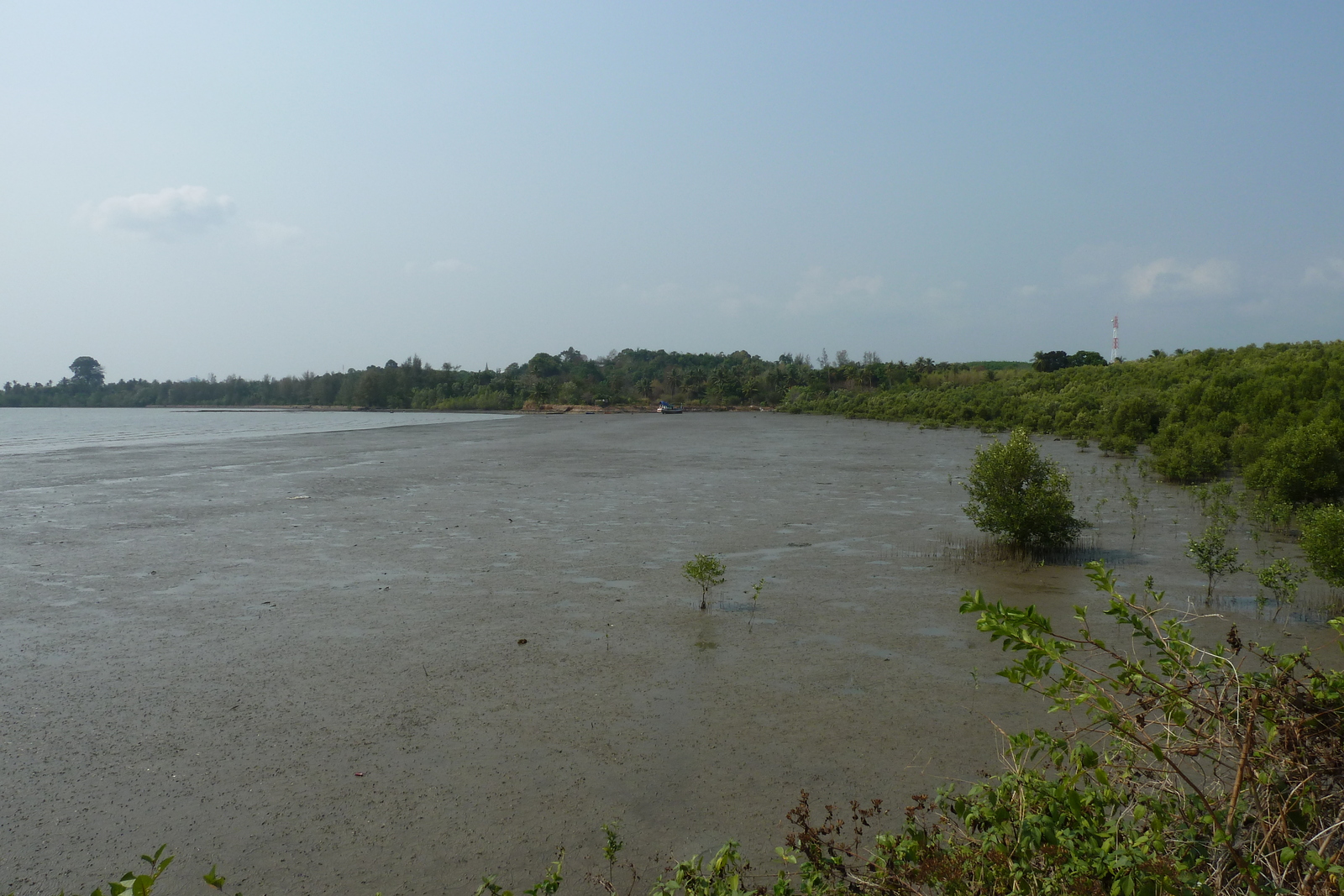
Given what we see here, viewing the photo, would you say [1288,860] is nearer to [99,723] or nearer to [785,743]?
[785,743]

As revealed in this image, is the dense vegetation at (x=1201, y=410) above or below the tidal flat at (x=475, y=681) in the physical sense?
above

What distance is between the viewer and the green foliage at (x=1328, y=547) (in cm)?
802

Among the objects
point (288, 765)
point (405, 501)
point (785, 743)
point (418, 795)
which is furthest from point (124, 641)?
point (405, 501)

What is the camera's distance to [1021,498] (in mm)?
11578

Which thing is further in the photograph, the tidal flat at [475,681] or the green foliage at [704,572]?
the green foliage at [704,572]

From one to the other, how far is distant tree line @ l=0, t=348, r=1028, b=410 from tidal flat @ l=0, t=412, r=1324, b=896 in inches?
2985

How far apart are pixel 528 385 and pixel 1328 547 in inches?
4631

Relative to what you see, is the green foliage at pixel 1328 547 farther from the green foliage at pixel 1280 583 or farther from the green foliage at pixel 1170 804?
the green foliage at pixel 1170 804

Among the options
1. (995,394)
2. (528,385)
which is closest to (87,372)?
(528,385)

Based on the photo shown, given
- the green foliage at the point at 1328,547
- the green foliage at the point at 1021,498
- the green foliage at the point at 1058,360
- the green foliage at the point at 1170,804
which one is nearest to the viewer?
the green foliage at the point at 1170,804

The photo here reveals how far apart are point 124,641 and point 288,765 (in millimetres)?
3867

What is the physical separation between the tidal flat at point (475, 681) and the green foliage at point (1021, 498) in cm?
78

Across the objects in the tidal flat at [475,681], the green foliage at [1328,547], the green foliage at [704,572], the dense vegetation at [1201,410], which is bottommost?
the tidal flat at [475,681]

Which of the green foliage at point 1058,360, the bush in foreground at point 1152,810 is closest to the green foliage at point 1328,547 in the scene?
the bush in foreground at point 1152,810
